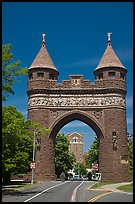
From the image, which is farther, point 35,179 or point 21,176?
point 21,176

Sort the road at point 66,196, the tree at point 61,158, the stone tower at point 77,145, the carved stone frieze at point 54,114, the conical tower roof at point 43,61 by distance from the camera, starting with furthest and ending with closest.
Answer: the stone tower at point 77,145, the tree at point 61,158, the conical tower roof at point 43,61, the carved stone frieze at point 54,114, the road at point 66,196

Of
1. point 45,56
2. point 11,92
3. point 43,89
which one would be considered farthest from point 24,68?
point 45,56

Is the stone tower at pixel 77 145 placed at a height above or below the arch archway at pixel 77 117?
below

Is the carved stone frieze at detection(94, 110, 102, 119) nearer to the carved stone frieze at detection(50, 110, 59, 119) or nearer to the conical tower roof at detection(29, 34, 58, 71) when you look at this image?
the carved stone frieze at detection(50, 110, 59, 119)

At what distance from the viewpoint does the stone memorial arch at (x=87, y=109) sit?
139 feet

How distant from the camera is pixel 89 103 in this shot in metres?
44.1

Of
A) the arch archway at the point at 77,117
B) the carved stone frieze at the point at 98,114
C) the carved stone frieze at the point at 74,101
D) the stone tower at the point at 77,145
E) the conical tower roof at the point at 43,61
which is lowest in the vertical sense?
the stone tower at the point at 77,145

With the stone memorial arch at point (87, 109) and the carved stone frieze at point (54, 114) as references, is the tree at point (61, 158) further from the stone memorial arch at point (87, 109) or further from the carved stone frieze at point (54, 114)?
the carved stone frieze at point (54, 114)

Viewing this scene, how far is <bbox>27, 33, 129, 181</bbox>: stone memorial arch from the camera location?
42219mm

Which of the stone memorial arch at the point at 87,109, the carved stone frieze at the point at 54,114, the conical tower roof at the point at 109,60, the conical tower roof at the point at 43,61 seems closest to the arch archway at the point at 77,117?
the stone memorial arch at the point at 87,109

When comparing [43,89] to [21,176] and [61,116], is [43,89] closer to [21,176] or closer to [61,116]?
[61,116]

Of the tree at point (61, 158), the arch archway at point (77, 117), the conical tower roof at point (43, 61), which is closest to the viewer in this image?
the arch archway at point (77, 117)

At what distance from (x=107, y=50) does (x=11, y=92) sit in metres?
30.6

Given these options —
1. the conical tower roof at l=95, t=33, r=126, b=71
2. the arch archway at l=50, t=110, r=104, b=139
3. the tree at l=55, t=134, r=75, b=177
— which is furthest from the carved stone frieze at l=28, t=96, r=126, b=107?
the tree at l=55, t=134, r=75, b=177
